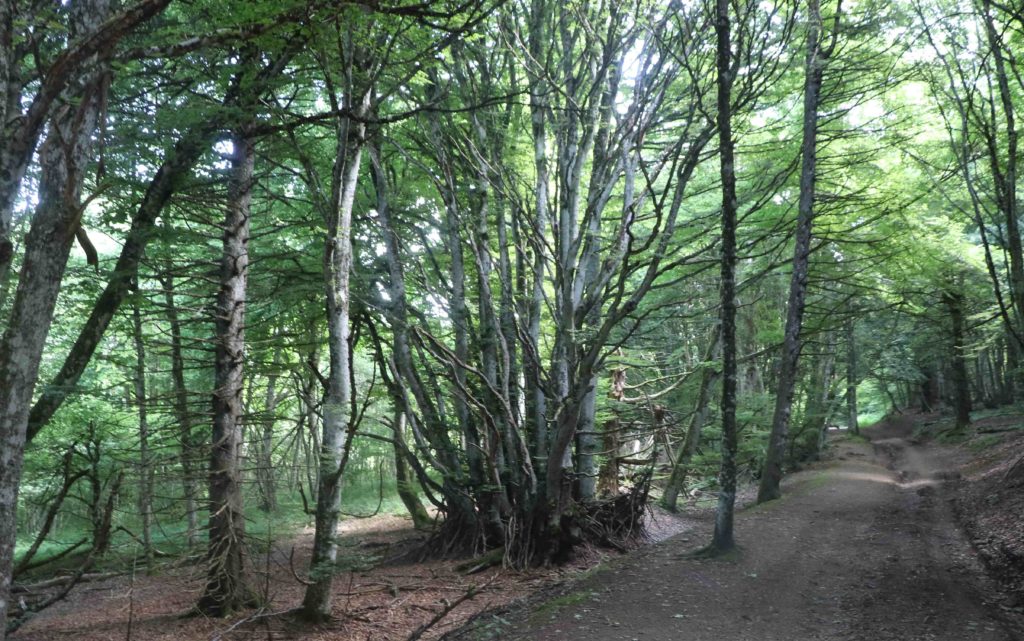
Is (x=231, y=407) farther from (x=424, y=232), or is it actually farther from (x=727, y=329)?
(x=727, y=329)

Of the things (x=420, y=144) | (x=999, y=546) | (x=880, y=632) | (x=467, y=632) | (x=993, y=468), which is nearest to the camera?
(x=880, y=632)

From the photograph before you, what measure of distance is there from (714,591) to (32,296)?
763 centimetres

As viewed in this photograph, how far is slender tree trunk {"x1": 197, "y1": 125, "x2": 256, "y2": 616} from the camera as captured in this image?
7.95 m

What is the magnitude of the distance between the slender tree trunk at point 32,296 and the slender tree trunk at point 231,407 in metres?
2.93

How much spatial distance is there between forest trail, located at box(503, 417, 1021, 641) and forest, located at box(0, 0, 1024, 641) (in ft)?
2.84

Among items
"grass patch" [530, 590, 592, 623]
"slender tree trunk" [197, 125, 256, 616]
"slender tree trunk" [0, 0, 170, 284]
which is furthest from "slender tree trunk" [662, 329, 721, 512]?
"slender tree trunk" [0, 0, 170, 284]

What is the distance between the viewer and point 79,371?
7.77 metres

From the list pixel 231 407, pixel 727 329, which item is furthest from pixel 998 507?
pixel 231 407

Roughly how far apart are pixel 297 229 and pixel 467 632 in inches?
299

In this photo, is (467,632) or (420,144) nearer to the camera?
(467,632)

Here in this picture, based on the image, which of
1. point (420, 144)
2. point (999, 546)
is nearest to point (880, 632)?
point (999, 546)

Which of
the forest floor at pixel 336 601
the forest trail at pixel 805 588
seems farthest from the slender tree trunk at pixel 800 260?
the forest floor at pixel 336 601

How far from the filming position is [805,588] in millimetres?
8070

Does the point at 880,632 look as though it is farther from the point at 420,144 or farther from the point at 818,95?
the point at 818,95
